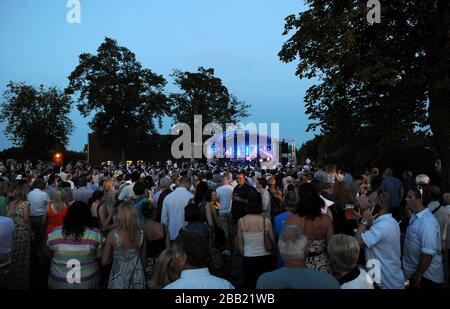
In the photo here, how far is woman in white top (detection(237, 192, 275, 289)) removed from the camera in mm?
5566

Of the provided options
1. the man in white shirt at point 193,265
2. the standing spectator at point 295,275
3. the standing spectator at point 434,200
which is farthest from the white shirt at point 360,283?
the standing spectator at point 434,200

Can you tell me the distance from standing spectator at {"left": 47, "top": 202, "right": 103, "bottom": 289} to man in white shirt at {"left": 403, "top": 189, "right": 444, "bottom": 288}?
3405mm

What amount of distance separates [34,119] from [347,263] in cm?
4719

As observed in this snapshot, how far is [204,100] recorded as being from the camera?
6197cm

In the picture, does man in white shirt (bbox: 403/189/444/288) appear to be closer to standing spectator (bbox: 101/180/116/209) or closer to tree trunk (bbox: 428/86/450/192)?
standing spectator (bbox: 101/180/116/209)

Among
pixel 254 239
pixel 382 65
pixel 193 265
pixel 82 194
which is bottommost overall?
pixel 254 239

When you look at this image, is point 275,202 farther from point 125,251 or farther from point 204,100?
point 204,100

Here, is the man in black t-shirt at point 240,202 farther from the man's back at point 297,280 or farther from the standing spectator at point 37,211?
the man's back at point 297,280

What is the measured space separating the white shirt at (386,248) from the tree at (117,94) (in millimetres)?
48449

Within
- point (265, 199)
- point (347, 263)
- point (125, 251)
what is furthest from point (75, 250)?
point (265, 199)
